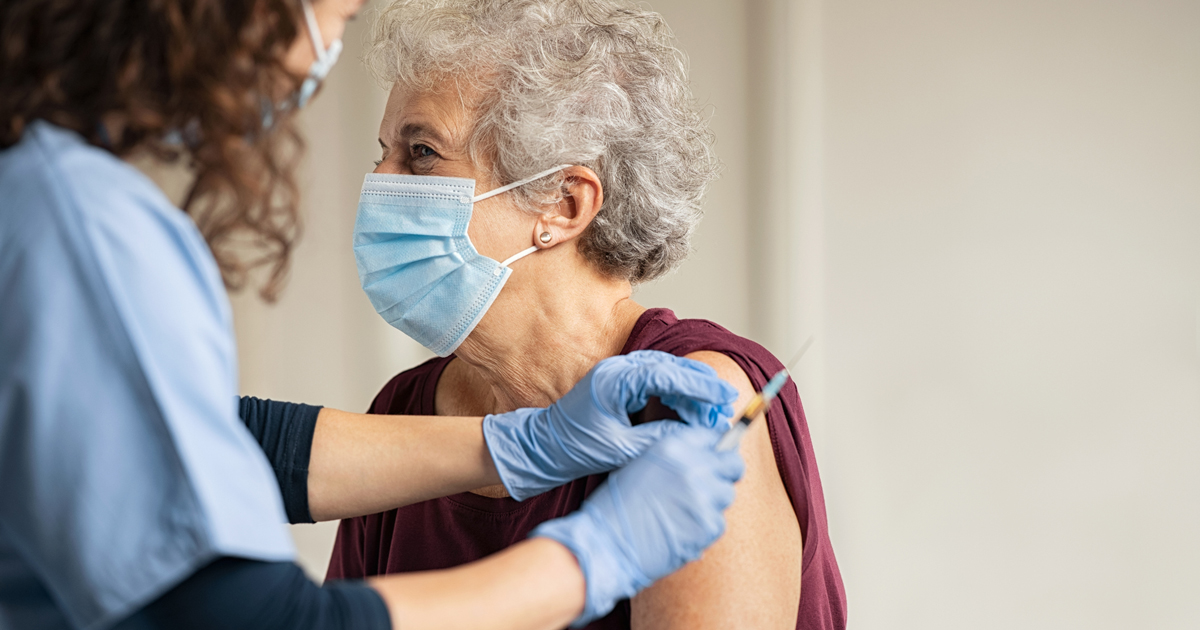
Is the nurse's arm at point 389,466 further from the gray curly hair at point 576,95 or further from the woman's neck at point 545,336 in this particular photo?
the gray curly hair at point 576,95

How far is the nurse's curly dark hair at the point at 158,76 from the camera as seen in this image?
26.8 inches

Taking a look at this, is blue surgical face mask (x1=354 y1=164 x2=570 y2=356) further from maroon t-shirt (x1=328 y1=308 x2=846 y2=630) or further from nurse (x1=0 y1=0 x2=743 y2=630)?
nurse (x1=0 y1=0 x2=743 y2=630)

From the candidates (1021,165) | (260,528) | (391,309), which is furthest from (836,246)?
(260,528)

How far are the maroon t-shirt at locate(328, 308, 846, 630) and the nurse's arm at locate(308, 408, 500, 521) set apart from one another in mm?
164

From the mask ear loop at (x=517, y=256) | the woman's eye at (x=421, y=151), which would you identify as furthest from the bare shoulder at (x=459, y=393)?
the woman's eye at (x=421, y=151)

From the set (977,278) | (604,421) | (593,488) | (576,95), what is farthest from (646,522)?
(977,278)

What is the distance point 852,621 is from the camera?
2.25 meters

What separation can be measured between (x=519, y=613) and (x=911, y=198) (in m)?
1.67

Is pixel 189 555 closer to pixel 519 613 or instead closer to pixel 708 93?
pixel 519 613

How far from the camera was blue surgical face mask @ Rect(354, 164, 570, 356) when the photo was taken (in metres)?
1.34

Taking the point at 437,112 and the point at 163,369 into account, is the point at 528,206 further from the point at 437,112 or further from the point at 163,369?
the point at 163,369

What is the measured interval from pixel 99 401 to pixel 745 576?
0.77 meters

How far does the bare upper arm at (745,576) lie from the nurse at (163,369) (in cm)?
24

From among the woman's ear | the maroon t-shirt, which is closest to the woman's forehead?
the woman's ear
